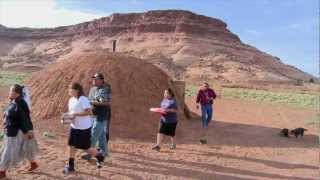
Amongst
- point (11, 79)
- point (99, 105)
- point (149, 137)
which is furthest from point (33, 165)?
point (11, 79)

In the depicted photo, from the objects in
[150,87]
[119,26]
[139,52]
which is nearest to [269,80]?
[139,52]

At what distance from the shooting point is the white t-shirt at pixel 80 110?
6797 mm

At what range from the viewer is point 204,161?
9055 millimetres

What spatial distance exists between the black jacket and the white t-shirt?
66 centimetres

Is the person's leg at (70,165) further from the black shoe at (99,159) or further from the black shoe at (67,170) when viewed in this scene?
the black shoe at (99,159)

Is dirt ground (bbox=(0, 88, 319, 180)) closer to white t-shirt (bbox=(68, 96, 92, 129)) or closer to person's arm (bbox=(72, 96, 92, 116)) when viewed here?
white t-shirt (bbox=(68, 96, 92, 129))

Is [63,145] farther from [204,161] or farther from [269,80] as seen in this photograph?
[269,80]

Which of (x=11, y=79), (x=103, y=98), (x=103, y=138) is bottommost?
(x=103, y=138)

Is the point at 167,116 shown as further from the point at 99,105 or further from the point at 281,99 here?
the point at 281,99

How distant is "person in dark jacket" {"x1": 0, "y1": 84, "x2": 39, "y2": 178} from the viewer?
6.51 meters

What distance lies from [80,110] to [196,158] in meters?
3.27

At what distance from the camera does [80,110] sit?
681 cm

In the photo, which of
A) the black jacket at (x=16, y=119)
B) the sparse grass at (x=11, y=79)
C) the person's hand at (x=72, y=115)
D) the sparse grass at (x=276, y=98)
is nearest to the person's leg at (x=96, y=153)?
the person's hand at (x=72, y=115)

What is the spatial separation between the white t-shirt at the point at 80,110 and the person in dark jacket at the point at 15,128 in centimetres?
63
